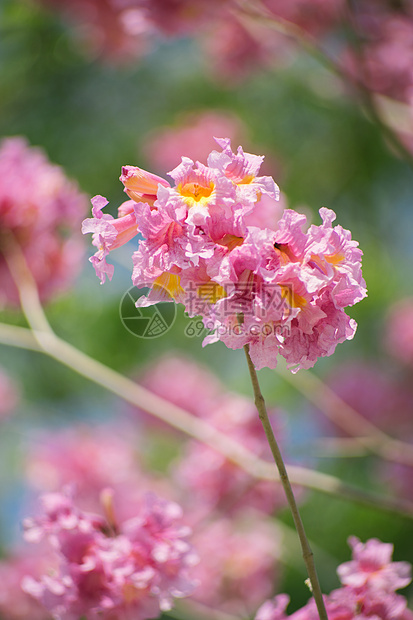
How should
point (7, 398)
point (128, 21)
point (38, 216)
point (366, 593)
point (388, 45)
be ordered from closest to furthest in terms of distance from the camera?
1. point (366, 593)
2. point (38, 216)
3. point (128, 21)
4. point (388, 45)
5. point (7, 398)

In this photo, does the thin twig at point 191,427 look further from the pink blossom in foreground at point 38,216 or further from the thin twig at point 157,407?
the pink blossom in foreground at point 38,216

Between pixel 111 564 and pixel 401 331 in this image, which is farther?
pixel 401 331

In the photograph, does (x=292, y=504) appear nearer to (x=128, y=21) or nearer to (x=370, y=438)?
(x=370, y=438)

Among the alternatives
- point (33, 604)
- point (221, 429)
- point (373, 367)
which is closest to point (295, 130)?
point (373, 367)

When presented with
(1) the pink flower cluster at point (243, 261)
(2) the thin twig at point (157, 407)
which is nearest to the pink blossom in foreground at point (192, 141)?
(2) the thin twig at point (157, 407)

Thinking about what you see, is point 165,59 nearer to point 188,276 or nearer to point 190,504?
point 190,504

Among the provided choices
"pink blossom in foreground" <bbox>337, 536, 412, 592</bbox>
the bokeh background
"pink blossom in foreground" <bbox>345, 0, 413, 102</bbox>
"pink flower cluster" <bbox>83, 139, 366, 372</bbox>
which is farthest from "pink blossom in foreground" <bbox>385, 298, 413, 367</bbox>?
"pink flower cluster" <bbox>83, 139, 366, 372</bbox>

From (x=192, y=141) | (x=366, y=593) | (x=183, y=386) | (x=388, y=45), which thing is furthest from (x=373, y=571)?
(x=192, y=141)
